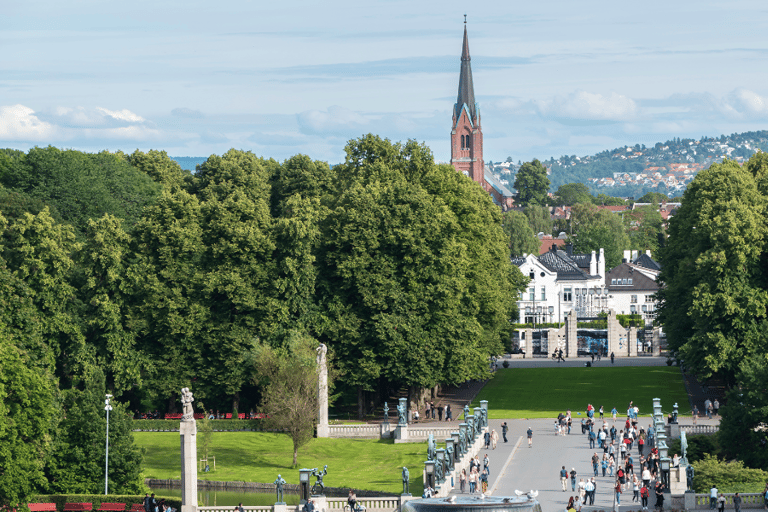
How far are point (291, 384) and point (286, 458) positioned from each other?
168 inches

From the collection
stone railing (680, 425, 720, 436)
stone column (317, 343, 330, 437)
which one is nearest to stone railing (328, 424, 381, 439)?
stone column (317, 343, 330, 437)

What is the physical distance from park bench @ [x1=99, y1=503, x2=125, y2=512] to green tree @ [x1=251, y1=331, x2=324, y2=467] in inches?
492

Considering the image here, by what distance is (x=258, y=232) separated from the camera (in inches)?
2889

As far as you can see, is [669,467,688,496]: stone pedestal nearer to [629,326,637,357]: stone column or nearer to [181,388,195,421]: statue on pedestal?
[181,388,195,421]: statue on pedestal

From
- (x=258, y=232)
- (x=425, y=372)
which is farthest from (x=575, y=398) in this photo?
(x=258, y=232)

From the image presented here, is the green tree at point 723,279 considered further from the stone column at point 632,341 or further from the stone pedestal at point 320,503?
the stone column at point 632,341

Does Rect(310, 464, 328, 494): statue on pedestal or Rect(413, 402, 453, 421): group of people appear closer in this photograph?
Rect(310, 464, 328, 494): statue on pedestal

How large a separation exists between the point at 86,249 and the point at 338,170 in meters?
25.1

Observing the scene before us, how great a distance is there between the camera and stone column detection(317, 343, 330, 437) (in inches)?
2689

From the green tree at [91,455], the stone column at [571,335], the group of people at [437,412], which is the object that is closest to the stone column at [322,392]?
the group of people at [437,412]

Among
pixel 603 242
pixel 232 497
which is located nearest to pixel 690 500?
pixel 232 497

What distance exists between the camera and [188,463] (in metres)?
47.5

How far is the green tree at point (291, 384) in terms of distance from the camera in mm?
61719

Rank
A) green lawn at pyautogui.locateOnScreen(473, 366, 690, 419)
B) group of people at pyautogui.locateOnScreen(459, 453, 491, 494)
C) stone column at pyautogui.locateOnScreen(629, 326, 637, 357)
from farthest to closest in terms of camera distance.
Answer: stone column at pyautogui.locateOnScreen(629, 326, 637, 357) < green lawn at pyautogui.locateOnScreen(473, 366, 690, 419) < group of people at pyautogui.locateOnScreen(459, 453, 491, 494)
